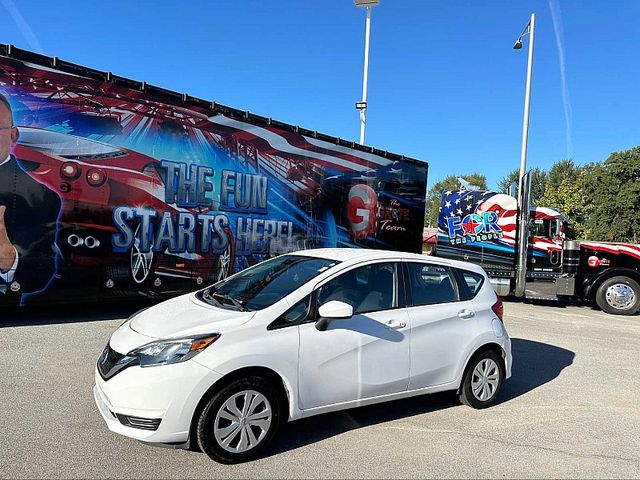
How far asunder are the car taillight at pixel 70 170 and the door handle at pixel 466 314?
5679 mm

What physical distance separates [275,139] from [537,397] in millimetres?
6372

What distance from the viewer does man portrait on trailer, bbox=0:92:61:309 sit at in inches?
253

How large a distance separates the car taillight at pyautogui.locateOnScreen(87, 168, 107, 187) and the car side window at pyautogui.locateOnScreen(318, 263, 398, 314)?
481cm

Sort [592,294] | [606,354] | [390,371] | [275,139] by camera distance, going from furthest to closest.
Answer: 1. [592,294]
2. [275,139]
3. [606,354]
4. [390,371]

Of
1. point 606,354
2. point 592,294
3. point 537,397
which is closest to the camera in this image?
point 537,397

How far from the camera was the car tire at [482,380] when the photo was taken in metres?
4.74

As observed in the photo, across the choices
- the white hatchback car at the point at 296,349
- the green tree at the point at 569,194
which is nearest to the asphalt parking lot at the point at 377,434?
the white hatchback car at the point at 296,349

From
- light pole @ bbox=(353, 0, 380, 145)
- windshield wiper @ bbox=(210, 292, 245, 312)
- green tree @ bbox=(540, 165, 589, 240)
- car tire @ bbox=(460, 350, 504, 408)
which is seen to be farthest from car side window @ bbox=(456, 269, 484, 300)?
green tree @ bbox=(540, 165, 589, 240)

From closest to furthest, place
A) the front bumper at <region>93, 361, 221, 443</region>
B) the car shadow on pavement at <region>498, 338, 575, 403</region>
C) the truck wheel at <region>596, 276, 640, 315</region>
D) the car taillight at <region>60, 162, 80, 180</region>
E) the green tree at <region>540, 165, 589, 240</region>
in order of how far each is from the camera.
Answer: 1. the front bumper at <region>93, 361, 221, 443</region>
2. the car shadow on pavement at <region>498, 338, 575, 403</region>
3. the car taillight at <region>60, 162, 80, 180</region>
4. the truck wheel at <region>596, 276, 640, 315</region>
5. the green tree at <region>540, 165, 589, 240</region>

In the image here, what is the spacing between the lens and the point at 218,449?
337cm

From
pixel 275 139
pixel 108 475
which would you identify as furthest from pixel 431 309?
pixel 275 139

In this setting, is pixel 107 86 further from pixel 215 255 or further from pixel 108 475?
pixel 108 475

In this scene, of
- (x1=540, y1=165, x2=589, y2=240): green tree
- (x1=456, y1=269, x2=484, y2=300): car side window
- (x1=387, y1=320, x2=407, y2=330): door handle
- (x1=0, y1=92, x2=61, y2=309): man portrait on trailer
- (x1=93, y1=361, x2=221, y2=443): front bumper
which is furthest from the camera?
(x1=540, y1=165, x2=589, y2=240): green tree

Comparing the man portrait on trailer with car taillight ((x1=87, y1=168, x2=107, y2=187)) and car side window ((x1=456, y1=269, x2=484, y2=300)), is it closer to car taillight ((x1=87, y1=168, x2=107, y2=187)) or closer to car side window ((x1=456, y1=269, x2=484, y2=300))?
car taillight ((x1=87, y1=168, x2=107, y2=187))
